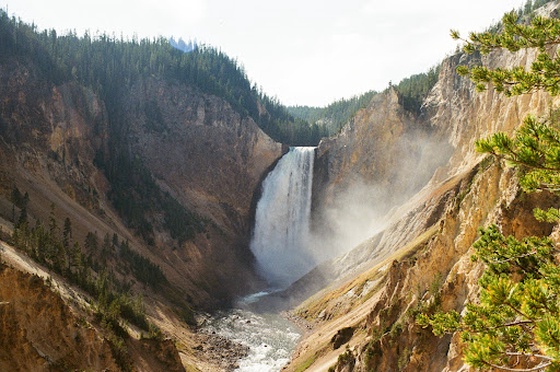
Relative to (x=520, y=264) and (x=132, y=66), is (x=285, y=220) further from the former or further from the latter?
(x=520, y=264)

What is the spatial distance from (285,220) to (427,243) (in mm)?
50625

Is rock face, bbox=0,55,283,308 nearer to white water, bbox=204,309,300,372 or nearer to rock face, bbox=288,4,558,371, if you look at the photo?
white water, bbox=204,309,300,372

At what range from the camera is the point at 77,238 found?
5297cm

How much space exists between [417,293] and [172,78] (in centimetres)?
10501

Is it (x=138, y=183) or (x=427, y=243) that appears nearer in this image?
(x=427, y=243)

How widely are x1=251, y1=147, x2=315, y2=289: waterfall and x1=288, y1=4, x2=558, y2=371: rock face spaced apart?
608cm

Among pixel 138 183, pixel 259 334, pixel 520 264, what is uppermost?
pixel 138 183

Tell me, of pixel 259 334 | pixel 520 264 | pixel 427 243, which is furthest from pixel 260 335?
pixel 520 264

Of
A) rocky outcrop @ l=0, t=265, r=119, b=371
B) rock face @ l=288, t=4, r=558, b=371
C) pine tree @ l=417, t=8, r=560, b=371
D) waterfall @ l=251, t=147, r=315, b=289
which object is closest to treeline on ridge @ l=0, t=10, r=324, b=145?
waterfall @ l=251, t=147, r=315, b=289

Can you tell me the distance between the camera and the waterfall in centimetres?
8681

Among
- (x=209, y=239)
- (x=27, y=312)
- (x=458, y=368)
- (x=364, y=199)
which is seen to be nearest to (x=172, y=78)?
(x=209, y=239)

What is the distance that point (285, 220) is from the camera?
93750 mm

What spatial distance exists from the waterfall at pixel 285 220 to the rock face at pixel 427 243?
608cm

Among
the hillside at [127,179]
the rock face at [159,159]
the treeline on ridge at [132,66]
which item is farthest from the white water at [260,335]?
the treeline on ridge at [132,66]
